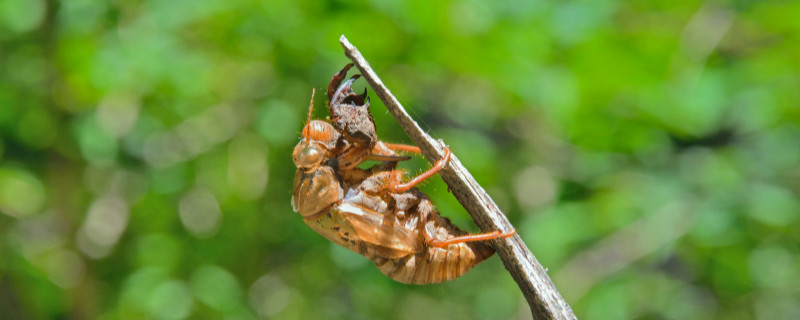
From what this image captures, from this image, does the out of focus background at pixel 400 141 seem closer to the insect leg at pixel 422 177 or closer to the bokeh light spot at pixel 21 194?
the bokeh light spot at pixel 21 194

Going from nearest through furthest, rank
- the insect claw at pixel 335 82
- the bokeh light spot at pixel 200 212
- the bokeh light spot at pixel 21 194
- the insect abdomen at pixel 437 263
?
the insect abdomen at pixel 437 263 < the insect claw at pixel 335 82 < the bokeh light spot at pixel 21 194 < the bokeh light spot at pixel 200 212

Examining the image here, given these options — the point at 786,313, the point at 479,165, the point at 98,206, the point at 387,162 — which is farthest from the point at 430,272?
the point at 786,313

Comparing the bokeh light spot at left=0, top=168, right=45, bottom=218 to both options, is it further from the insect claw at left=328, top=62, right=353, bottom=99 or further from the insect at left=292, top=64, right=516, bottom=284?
the insect claw at left=328, top=62, right=353, bottom=99

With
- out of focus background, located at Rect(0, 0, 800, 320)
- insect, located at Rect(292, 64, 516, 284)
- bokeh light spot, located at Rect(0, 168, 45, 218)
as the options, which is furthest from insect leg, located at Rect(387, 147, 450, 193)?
bokeh light spot, located at Rect(0, 168, 45, 218)

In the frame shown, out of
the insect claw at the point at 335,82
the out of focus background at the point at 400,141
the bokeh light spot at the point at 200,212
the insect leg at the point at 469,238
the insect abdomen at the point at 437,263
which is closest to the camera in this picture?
the insect leg at the point at 469,238

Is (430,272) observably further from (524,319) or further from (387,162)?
(524,319)

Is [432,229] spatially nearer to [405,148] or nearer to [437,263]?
[437,263]

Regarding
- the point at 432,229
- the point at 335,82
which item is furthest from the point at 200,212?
the point at 432,229

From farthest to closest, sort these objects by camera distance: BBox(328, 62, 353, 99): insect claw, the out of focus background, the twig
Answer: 1. the out of focus background
2. BBox(328, 62, 353, 99): insect claw
3. the twig

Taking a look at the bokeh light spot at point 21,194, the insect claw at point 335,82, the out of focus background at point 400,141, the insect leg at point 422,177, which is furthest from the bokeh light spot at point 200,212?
the insect leg at point 422,177
